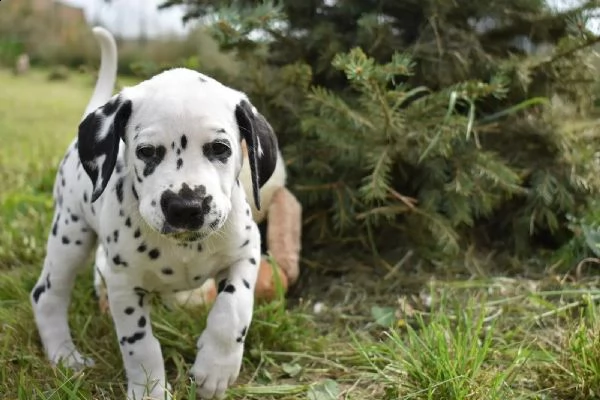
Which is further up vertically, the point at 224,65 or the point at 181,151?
the point at 181,151

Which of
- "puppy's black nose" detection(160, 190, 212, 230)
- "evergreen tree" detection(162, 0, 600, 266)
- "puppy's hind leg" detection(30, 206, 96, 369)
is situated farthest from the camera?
"evergreen tree" detection(162, 0, 600, 266)

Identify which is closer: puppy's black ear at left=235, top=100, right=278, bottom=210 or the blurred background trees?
puppy's black ear at left=235, top=100, right=278, bottom=210

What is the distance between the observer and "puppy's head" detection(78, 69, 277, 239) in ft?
7.23

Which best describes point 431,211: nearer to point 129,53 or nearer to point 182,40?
point 182,40

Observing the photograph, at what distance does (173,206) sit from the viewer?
85.2 inches

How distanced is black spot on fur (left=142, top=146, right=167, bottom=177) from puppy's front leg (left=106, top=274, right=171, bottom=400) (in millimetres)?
476

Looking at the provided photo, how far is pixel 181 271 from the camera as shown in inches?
102

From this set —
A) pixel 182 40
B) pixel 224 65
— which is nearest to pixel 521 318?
pixel 224 65

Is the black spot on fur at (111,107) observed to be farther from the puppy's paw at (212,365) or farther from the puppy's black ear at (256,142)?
the puppy's paw at (212,365)

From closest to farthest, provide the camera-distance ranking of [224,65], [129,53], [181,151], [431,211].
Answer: [181,151] < [431,211] < [224,65] < [129,53]

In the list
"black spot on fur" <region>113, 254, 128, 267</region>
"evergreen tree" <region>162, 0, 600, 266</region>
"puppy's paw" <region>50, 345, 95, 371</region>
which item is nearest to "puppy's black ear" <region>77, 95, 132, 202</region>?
"black spot on fur" <region>113, 254, 128, 267</region>

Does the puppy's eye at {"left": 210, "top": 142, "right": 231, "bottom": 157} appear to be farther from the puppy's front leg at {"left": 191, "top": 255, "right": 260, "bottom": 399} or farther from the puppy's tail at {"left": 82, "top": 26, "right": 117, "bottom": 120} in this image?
the puppy's tail at {"left": 82, "top": 26, "right": 117, "bottom": 120}

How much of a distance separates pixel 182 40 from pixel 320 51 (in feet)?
15.8

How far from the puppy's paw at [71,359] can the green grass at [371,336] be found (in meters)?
0.04
